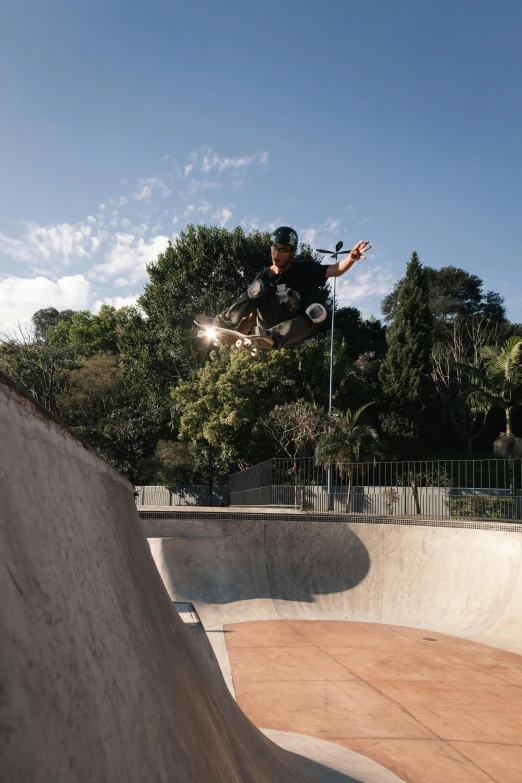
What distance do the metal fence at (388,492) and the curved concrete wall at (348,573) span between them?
6.87 ft

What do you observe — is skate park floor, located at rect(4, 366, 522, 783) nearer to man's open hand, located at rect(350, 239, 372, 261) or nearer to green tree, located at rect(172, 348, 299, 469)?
man's open hand, located at rect(350, 239, 372, 261)

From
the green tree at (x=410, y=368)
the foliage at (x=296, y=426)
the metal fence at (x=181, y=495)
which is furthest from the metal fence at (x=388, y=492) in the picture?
the green tree at (x=410, y=368)

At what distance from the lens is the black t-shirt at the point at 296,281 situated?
614 cm

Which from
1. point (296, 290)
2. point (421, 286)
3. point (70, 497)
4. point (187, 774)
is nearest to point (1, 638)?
point (70, 497)

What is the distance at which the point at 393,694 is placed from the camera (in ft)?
20.5

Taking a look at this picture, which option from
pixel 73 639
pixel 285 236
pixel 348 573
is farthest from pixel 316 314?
pixel 348 573

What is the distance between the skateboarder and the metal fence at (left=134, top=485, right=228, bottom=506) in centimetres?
2374

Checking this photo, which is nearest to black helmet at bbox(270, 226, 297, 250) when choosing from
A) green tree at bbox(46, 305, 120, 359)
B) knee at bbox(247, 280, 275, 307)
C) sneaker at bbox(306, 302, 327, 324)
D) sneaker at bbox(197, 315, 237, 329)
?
knee at bbox(247, 280, 275, 307)

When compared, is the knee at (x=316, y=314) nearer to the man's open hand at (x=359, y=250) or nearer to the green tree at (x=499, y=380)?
the man's open hand at (x=359, y=250)

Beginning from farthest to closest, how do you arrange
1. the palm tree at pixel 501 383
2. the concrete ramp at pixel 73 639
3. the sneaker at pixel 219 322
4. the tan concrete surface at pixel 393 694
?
the palm tree at pixel 501 383 → the sneaker at pixel 219 322 → the tan concrete surface at pixel 393 694 → the concrete ramp at pixel 73 639

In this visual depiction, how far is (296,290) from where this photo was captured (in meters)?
6.19

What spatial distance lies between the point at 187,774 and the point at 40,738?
71 centimetres

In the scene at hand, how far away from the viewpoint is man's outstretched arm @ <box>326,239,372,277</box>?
5.97 meters

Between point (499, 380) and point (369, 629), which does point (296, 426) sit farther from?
point (369, 629)
